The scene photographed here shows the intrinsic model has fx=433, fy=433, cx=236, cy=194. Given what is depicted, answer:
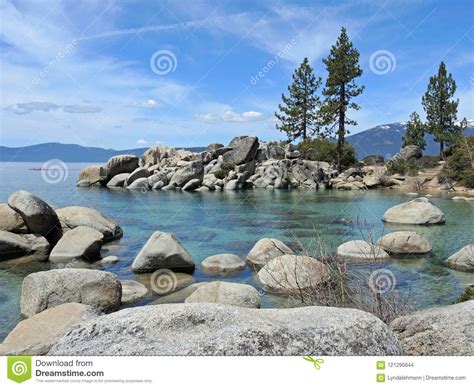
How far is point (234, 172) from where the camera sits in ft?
149

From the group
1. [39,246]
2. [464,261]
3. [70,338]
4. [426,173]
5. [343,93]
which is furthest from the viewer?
[343,93]

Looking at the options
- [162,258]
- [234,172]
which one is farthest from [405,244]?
[234,172]

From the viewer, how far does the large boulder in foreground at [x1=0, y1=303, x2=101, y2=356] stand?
6.20 metres

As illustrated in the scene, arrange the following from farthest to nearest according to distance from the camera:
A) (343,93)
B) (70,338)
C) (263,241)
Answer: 1. (343,93)
2. (263,241)
3. (70,338)

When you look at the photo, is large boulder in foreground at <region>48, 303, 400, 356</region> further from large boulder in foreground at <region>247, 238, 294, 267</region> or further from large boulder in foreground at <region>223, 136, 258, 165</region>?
large boulder in foreground at <region>223, 136, 258, 165</region>

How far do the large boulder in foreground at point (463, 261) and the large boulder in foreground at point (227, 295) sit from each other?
6919 millimetres

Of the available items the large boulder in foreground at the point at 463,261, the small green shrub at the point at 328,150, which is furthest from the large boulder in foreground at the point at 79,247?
the small green shrub at the point at 328,150

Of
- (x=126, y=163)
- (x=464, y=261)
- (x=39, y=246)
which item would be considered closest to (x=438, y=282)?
(x=464, y=261)
